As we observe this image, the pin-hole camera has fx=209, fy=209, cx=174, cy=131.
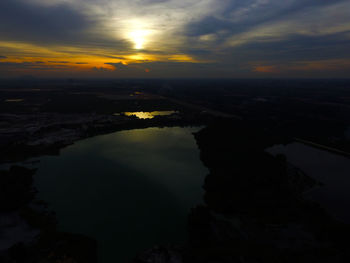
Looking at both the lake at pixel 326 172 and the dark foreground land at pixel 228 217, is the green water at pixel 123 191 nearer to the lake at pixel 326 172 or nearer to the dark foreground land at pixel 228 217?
the dark foreground land at pixel 228 217

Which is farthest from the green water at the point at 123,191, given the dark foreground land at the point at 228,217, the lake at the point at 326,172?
the lake at the point at 326,172

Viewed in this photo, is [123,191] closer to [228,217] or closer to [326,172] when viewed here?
[228,217]

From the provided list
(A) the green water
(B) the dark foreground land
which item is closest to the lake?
(B) the dark foreground land

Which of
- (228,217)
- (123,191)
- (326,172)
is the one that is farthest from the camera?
(326,172)

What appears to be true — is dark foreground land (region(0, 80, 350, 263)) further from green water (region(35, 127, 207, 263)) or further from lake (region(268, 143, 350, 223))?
lake (region(268, 143, 350, 223))

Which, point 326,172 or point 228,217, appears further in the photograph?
point 326,172

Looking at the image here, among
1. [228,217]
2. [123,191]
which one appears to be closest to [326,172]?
[228,217]

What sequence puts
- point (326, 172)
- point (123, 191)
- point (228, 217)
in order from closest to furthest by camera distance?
point (228, 217)
point (123, 191)
point (326, 172)
